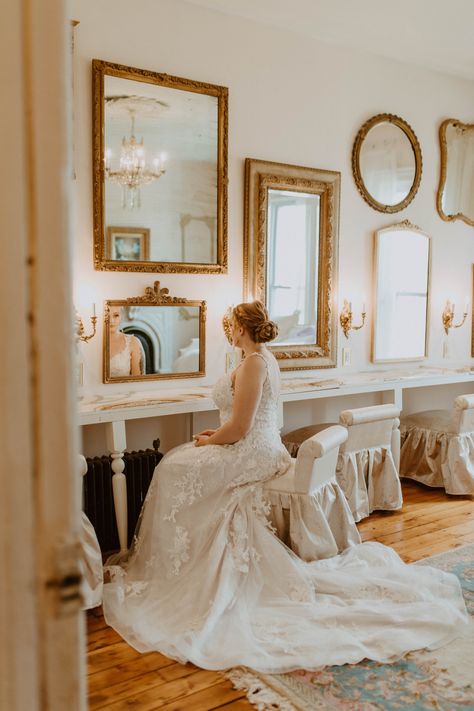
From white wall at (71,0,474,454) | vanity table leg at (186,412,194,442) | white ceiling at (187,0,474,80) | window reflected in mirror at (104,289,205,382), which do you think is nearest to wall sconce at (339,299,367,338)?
white wall at (71,0,474,454)

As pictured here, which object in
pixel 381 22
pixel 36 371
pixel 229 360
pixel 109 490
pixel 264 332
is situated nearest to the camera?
pixel 36 371

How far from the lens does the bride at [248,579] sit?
268cm

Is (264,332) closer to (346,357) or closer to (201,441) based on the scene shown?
(201,441)

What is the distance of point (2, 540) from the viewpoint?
26.0 inches

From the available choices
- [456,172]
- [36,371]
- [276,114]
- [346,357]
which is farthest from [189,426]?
[36,371]

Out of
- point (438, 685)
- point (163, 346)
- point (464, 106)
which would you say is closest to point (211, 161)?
point (163, 346)

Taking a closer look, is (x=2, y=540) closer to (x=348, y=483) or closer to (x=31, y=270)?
(x=31, y=270)

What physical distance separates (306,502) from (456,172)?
11.7ft

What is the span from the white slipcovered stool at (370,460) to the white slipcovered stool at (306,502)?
28.5 inches

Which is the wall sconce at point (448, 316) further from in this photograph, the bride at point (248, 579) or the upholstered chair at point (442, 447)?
the bride at point (248, 579)

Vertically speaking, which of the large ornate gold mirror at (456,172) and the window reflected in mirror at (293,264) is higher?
the large ornate gold mirror at (456,172)

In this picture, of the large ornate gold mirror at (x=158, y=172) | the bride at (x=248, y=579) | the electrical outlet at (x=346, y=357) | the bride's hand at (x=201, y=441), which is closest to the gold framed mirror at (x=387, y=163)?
the electrical outlet at (x=346, y=357)

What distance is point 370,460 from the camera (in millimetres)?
4371

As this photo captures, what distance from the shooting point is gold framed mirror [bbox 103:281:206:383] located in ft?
13.0
